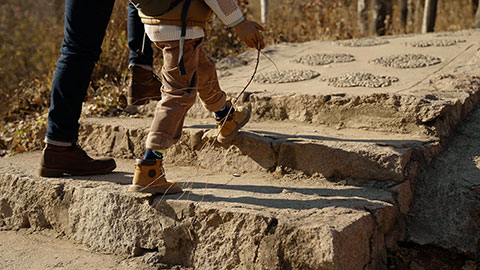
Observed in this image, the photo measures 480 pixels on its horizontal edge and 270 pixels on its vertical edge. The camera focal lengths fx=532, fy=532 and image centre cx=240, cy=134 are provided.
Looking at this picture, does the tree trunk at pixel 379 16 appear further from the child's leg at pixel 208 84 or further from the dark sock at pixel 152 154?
the dark sock at pixel 152 154

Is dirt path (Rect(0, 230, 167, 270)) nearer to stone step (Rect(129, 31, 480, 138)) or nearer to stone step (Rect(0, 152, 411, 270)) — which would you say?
stone step (Rect(0, 152, 411, 270))

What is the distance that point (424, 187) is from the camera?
288 cm

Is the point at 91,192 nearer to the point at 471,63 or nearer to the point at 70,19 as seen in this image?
the point at 70,19

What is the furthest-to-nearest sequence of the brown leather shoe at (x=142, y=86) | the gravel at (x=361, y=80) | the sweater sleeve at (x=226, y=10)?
the gravel at (x=361, y=80) → the brown leather shoe at (x=142, y=86) → the sweater sleeve at (x=226, y=10)

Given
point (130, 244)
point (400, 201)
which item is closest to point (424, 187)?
point (400, 201)

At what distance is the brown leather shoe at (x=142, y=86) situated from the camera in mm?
3385

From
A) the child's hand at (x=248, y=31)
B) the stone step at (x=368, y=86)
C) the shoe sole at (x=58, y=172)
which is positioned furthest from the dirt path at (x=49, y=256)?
the stone step at (x=368, y=86)

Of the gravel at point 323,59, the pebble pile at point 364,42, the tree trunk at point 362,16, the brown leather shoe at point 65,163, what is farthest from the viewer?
the tree trunk at point 362,16

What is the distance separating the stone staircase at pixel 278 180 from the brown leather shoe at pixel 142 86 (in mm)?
208

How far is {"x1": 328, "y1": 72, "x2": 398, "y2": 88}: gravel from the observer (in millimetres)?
3713

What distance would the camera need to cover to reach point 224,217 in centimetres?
243

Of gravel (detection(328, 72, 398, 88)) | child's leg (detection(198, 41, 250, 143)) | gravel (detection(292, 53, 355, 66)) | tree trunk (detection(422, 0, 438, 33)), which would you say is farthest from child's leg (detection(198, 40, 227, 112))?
tree trunk (detection(422, 0, 438, 33))

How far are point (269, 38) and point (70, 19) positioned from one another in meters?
4.18

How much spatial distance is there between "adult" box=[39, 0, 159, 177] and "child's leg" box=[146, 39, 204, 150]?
438 mm
